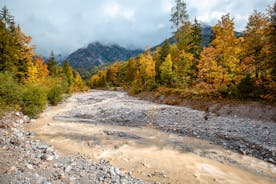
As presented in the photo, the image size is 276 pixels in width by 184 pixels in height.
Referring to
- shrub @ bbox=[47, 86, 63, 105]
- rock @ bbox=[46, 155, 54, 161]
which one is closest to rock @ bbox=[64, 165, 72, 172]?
rock @ bbox=[46, 155, 54, 161]

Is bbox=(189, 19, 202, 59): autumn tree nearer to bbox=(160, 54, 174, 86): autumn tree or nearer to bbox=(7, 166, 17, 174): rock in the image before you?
bbox=(160, 54, 174, 86): autumn tree

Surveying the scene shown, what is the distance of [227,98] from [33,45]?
31270mm

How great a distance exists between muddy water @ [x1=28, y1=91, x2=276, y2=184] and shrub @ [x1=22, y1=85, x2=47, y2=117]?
371cm

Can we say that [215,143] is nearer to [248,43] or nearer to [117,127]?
[117,127]

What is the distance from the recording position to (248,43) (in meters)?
23.2

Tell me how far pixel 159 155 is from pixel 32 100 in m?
15.0

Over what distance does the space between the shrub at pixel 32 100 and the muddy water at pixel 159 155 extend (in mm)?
3715

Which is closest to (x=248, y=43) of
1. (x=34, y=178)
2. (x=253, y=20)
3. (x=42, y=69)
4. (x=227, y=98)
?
(x=253, y=20)

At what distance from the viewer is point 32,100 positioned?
65.5ft

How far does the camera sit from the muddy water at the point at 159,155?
895 centimetres

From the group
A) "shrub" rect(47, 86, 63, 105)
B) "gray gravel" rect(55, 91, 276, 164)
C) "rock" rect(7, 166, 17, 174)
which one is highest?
"shrub" rect(47, 86, 63, 105)

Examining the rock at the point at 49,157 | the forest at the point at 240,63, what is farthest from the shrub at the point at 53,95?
the rock at the point at 49,157

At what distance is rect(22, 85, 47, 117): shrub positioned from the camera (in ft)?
63.8

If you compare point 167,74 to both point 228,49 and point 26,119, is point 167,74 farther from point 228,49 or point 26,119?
point 26,119
